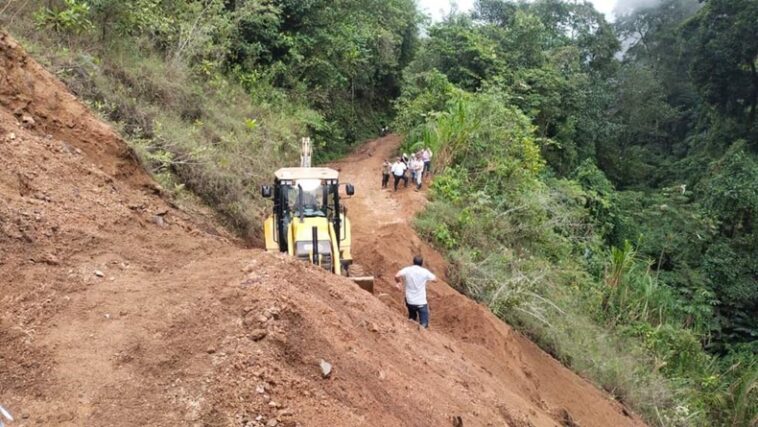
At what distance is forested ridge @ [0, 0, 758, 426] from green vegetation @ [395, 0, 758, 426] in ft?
0.22

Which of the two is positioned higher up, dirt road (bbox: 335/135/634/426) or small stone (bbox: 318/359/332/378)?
small stone (bbox: 318/359/332/378)

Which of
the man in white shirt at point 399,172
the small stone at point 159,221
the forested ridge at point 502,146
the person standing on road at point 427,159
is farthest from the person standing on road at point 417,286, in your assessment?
the person standing on road at point 427,159

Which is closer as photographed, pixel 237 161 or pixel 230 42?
pixel 237 161

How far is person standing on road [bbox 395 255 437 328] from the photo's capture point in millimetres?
9203

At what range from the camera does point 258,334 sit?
5020 millimetres

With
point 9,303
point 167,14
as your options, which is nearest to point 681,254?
point 167,14

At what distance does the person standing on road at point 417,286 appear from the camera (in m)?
9.20

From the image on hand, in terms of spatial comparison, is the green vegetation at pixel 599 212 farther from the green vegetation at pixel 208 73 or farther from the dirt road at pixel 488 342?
the green vegetation at pixel 208 73

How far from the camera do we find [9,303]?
540 centimetres

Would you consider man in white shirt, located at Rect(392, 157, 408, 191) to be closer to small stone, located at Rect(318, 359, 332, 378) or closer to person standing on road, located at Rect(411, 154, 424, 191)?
person standing on road, located at Rect(411, 154, 424, 191)

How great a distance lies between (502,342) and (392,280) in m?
2.44

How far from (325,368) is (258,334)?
60cm

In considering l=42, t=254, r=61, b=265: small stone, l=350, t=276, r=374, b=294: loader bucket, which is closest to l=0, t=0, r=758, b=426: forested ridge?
l=350, t=276, r=374, b=294: loader bucket

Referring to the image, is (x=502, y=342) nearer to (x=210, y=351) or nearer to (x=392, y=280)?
(x=392, y=280)
